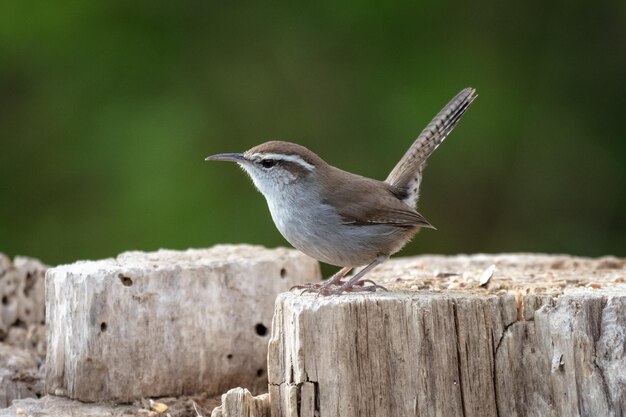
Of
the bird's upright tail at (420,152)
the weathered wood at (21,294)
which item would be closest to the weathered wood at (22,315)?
the weathered wood at (21,294)

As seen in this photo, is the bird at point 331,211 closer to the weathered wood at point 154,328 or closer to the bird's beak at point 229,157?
the bird's beak at point 229,157

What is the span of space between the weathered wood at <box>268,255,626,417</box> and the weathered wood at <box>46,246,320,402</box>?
2.75ft

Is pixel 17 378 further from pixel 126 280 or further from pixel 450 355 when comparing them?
pixel 450 355

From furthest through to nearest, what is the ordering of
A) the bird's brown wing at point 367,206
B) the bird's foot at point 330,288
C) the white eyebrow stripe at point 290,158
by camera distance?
the white eyebrow stripe at point 290,158 < the bird's brown wing at point 367,206 < the bird's foot at point 330,288

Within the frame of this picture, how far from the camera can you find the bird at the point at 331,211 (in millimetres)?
4914

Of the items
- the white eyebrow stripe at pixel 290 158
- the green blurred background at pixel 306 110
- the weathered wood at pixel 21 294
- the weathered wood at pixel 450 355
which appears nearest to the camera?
the weathered wood at pixel 450 355

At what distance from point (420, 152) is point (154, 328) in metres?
1.80

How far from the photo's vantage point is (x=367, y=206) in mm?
5016

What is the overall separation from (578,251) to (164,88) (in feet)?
14.2

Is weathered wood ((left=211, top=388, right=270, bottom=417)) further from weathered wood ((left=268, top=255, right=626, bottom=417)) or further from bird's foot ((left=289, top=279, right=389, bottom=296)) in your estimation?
bird's foot ((left=289, top=279, right=389, bottom=296))

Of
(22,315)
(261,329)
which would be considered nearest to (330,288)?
(261,329)

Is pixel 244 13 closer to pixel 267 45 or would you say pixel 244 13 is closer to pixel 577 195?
pixel 267 45

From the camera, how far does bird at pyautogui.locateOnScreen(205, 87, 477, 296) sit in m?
4.91

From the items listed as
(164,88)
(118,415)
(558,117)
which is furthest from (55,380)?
(558,117)
